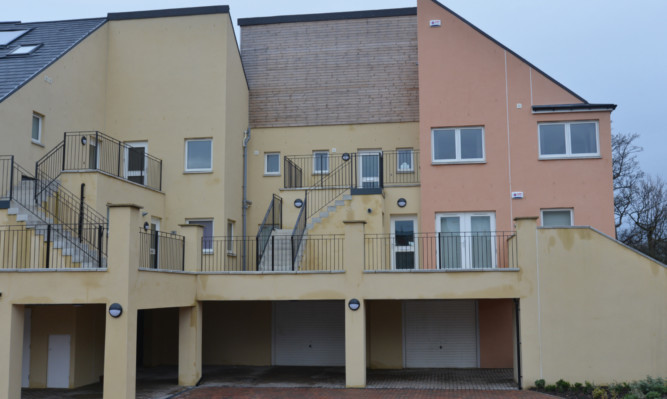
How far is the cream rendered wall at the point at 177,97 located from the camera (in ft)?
71.1

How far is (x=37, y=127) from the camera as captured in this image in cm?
1869

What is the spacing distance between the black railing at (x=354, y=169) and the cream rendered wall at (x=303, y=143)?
30cm

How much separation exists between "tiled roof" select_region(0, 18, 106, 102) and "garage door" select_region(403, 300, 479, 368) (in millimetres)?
12466

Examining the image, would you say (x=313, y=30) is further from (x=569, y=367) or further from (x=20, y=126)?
(x=569, y=367)

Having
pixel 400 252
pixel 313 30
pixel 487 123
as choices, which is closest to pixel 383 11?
pixel 313 30

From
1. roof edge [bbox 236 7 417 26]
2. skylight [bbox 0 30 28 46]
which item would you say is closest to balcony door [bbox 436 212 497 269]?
roof edge [bbox 236 7 417 26]

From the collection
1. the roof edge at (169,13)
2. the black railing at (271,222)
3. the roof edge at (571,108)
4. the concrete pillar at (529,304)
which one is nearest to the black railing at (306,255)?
the black railing at (271,222)

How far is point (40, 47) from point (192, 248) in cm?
789

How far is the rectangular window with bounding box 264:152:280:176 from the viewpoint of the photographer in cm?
2366

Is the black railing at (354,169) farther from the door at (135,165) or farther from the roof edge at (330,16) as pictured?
the roof edge at (330,16)

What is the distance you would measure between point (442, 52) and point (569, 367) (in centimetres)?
961

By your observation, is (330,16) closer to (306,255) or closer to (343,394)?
(306,255)

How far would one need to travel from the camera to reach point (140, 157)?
71.3ft

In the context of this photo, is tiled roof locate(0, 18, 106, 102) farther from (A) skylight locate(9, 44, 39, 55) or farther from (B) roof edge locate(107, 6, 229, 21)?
(B) roof edge locate(107, 6, 229, 21)
